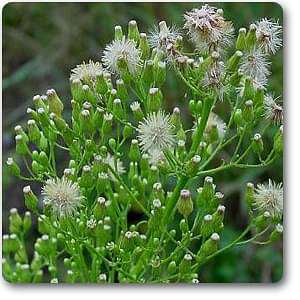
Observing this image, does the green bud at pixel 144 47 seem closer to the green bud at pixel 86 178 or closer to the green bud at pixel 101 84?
the green bud at pixel 101 84

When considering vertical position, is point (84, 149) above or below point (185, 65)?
below

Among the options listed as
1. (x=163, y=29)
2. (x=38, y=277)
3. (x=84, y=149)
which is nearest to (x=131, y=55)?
(x=163, y=29)

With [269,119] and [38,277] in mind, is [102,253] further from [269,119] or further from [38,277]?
[269,119]

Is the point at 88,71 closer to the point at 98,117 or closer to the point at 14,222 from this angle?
the point at 98,117

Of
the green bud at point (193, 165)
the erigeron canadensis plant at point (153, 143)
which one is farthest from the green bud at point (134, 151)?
the green bud at point (193, 165)

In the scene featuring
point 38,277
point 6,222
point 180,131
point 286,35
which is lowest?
point 38,277

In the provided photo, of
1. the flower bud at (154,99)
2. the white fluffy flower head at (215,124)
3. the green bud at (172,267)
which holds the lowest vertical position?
the green bud at (172,267)

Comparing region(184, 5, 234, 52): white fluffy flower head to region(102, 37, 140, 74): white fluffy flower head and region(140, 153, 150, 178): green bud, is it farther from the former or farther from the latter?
region(140, 153, 150, 178): green bud
